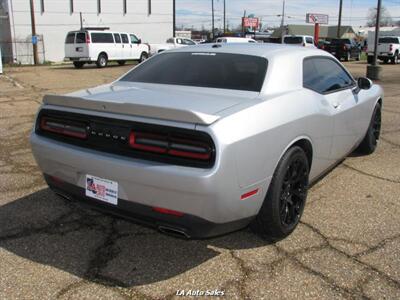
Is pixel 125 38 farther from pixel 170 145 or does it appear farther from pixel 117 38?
pixel 170 145

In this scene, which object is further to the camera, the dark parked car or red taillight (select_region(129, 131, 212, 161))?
the dark parked car

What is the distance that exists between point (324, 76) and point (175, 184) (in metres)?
2.37

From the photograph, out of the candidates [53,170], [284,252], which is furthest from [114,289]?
[284,252]

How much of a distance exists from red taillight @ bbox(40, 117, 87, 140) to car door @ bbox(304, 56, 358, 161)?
6.46ft

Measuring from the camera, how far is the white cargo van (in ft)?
81.3

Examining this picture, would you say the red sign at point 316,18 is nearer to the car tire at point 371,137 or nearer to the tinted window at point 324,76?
the car tire at point 371,137

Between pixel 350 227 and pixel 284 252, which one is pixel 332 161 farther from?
pixel 284 252

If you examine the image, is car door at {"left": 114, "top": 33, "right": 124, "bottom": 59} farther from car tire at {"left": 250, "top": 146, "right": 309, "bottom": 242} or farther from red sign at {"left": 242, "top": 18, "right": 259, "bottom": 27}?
red sign at {"left": 242, "top": 18, "right": 259, "bottom": 27}

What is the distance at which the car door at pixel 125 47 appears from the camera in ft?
87.9

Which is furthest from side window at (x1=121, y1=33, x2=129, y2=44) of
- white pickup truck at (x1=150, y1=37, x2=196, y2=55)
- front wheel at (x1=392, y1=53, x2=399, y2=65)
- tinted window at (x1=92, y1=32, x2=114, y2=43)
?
front wheel at (x1=392, y1=53, x2=399, y2=65)

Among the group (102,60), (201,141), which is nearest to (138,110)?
(201,141)

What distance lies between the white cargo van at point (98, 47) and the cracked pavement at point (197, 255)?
2144 centimetres

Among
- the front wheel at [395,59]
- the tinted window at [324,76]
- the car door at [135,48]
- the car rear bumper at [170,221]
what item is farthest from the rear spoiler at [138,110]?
the front wheel at [395,59]

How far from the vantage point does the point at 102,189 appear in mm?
2986
